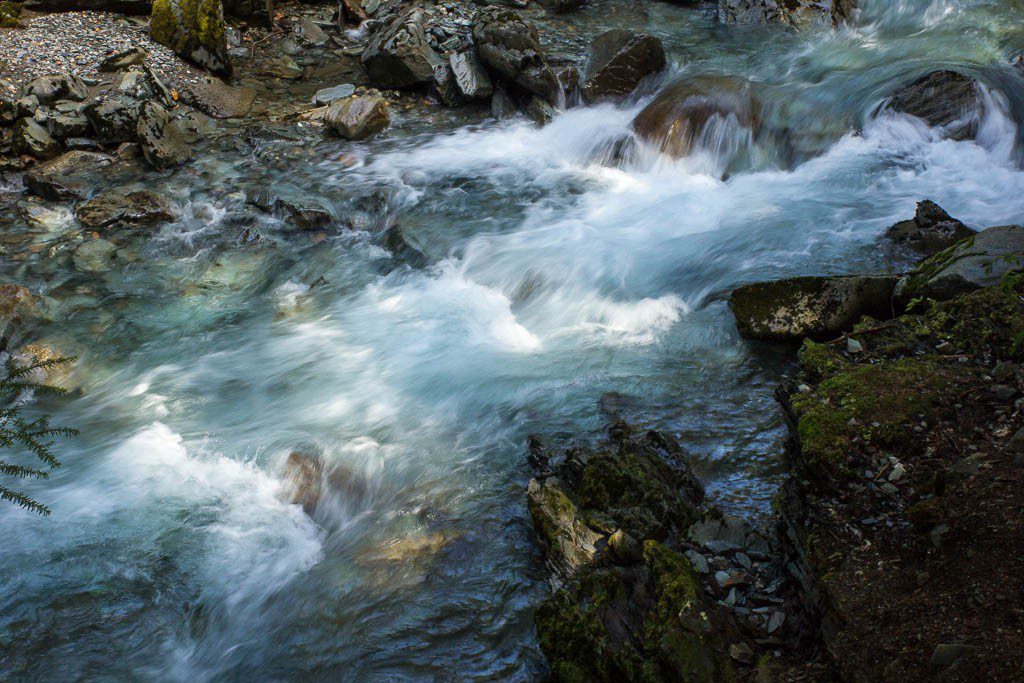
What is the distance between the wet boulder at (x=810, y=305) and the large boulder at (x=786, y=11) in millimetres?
8354

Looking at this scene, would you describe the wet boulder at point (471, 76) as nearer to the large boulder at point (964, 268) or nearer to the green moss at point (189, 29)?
the green moss at point (189, 29)

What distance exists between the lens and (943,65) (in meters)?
9.48

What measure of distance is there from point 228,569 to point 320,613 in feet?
2.49

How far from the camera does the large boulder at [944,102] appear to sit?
8523 millimetres

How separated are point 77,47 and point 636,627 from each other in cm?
1126

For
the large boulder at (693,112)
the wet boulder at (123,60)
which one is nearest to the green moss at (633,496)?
the large boulder at (693,112)

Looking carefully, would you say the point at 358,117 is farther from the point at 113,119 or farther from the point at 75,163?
the point at 75,163

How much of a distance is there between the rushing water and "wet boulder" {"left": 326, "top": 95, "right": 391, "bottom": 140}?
26 centimetres

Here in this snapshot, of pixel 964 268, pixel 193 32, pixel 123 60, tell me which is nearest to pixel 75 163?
pixel 123 60

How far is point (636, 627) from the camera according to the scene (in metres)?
3.26

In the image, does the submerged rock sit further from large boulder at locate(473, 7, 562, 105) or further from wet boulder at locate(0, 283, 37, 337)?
large boulder at locate(473, 7, 562, 105)

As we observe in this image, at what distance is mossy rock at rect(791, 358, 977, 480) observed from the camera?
3.62 meters

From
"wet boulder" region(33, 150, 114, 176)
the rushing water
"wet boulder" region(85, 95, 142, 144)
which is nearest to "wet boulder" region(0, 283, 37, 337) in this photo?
the rushing water

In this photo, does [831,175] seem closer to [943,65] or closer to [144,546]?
[943,65]
